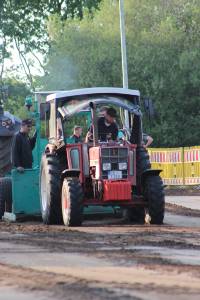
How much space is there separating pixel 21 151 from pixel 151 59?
31631 millimetres

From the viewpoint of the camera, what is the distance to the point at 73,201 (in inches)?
550

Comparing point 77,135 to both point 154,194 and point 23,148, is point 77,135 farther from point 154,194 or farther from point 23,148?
point 154,194

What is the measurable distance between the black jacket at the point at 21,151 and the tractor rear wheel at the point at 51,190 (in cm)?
133

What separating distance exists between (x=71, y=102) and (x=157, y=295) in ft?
28.4

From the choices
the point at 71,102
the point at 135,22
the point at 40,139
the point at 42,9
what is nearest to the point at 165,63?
the point at 135,22

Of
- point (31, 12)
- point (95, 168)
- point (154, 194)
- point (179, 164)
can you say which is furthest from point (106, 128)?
point (179, 164)

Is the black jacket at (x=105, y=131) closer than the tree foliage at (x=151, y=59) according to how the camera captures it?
Yes

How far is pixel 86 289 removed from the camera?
278 inches

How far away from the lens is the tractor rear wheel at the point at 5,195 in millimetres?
17172

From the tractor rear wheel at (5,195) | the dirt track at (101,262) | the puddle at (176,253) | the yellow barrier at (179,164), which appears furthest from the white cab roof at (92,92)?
the yellow barrier at (179,164)

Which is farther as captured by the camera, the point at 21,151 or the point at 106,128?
the point at 21,151

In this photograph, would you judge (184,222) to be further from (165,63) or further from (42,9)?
(165,63)

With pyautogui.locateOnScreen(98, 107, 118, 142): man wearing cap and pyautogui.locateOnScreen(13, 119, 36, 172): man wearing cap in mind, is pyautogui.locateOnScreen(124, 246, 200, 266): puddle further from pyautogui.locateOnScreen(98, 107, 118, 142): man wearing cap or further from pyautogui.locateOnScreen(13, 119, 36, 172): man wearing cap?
pyautogui.locateOnScreen(13, 119, 36, 172): man wearing cap

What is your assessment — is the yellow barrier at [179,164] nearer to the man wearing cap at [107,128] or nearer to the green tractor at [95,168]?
the green tractor at [95,168]
